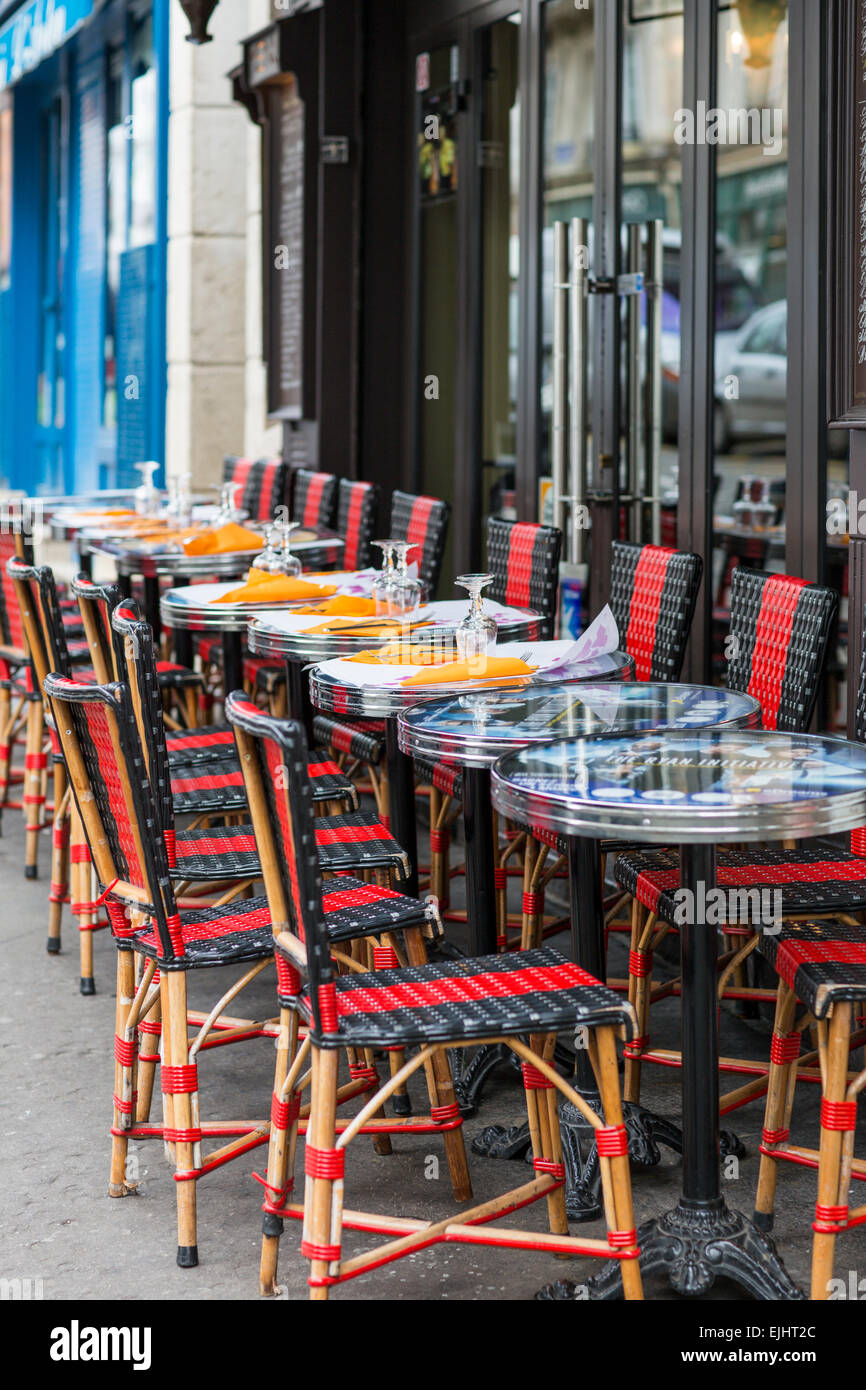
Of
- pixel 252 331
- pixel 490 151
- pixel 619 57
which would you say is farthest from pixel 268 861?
pixel 252 331

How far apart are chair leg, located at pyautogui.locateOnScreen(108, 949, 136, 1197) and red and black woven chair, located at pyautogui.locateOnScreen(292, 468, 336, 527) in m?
3.63

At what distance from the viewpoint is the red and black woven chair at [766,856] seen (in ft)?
10.1

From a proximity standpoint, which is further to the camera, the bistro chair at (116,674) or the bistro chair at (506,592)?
the bistro chair at (506,592)

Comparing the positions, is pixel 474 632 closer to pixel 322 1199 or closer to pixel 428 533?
pixel 322 1199

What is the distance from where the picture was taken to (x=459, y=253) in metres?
6.66

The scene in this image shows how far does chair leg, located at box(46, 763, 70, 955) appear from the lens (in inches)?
184

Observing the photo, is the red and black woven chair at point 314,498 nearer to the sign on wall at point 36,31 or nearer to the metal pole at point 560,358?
the metal pole at point 560,358

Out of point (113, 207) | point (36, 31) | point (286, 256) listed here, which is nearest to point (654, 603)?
point (286, 256)

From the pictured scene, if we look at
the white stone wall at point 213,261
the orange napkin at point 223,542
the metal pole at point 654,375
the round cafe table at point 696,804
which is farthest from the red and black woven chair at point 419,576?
the white stone wall at point 213,261

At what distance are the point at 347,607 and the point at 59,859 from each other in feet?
4.23

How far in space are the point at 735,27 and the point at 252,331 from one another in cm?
470

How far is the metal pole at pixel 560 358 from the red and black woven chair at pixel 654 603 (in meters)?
1.29

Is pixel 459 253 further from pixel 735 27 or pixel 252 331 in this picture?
pixel 252 331

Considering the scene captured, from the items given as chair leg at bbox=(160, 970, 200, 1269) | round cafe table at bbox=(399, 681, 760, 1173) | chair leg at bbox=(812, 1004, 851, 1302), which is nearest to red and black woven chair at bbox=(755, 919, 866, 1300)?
chair leg at bbox=(812, 1004, 851, 1302)
